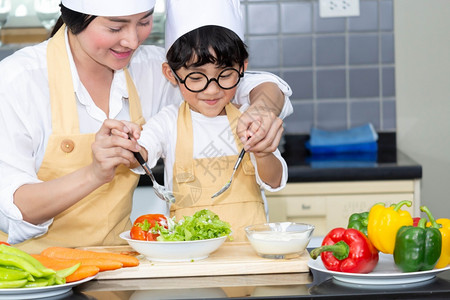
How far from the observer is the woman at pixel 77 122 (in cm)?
166

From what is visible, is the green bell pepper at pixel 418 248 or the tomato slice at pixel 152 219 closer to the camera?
the green bell pepper at pixel 418 248

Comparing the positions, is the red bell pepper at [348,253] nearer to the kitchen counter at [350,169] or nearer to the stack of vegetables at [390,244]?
the stack of vegetables at [390,244]

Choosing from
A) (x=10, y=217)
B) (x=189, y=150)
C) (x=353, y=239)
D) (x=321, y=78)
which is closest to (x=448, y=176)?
(x=321, y=78)

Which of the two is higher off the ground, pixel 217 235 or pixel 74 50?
pixel 74 50

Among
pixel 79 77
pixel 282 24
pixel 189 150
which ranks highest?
pixel 282 24

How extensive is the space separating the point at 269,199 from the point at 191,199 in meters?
0.85

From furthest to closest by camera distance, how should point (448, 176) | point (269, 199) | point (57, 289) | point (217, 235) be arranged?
1. point (448, 176)
2. point (269, 199)
3. point (217, 235)
4. point (57, 289)

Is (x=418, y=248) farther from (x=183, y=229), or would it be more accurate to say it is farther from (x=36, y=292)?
(x=36, y=292)

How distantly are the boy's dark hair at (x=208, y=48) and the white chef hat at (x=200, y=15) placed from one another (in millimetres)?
15

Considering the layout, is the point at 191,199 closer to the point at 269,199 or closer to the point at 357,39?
the point at 269,199

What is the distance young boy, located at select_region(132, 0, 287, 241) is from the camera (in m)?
1.83

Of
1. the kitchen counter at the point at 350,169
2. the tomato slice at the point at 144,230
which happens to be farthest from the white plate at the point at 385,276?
the kitchen counter at the point at 350,169

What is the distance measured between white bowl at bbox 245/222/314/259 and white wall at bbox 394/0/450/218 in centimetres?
181

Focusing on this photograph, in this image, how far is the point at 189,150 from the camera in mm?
1966
